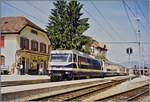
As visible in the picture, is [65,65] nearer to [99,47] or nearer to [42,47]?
[42,47]

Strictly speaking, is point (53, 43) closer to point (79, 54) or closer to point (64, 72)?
point (79, 54)

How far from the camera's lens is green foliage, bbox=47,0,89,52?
40112 millimetres

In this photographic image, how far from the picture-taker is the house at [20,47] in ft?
127

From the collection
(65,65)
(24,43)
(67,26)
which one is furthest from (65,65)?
(24,43)

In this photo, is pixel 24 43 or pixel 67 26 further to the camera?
pixel 24 43

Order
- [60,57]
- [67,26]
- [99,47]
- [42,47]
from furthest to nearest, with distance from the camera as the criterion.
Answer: [99,47] < [42,47] < [67,26] < [60,57]

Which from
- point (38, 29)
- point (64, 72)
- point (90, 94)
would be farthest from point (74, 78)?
point (38, 29)

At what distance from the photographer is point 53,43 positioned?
42750 mm

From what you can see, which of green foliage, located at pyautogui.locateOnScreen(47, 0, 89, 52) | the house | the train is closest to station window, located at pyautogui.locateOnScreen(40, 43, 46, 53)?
the house

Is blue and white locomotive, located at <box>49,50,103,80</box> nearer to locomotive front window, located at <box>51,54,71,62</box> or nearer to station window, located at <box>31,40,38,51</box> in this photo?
locomotive front window, located at <box>51,54,71,62</box>

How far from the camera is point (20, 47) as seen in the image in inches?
1587

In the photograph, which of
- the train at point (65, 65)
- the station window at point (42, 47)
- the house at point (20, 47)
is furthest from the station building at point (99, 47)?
the train at point (65, 65)

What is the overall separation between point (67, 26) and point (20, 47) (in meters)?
5.42

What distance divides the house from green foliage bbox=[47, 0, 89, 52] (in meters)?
2.36
